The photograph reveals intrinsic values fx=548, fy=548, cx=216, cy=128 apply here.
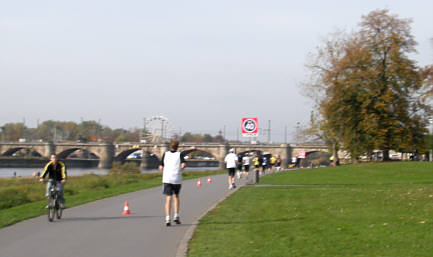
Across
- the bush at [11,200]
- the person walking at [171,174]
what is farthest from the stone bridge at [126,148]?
the person walking at [171,174]

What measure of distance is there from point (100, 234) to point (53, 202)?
269cm

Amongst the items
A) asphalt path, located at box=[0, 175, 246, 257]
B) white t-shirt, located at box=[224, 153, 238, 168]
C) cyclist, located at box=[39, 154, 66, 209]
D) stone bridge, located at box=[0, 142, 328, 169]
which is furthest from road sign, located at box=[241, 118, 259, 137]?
stone bridge, located at box=[0, 142, 328, 169]

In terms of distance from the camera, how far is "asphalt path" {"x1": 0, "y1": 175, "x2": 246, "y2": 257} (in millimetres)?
8648

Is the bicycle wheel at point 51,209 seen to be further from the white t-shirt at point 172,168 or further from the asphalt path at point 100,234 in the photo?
the white t-shirt at point 172,168

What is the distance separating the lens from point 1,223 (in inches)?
475

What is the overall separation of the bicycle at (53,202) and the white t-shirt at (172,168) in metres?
2.95

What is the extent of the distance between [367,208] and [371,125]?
33457 mm

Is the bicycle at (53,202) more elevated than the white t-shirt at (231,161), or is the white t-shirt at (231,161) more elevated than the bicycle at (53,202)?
the white t-shirt at (231,161)

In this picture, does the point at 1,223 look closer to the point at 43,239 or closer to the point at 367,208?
the point at 43,239

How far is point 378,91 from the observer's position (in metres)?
45.9

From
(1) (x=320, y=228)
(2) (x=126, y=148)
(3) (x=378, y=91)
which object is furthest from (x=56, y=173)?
(2) (x=126, y=148)

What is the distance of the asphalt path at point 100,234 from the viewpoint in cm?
865

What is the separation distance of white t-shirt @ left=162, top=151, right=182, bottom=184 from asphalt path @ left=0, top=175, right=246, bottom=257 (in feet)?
3.23

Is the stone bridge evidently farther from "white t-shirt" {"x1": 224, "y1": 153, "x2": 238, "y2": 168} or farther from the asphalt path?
the asphalt path
